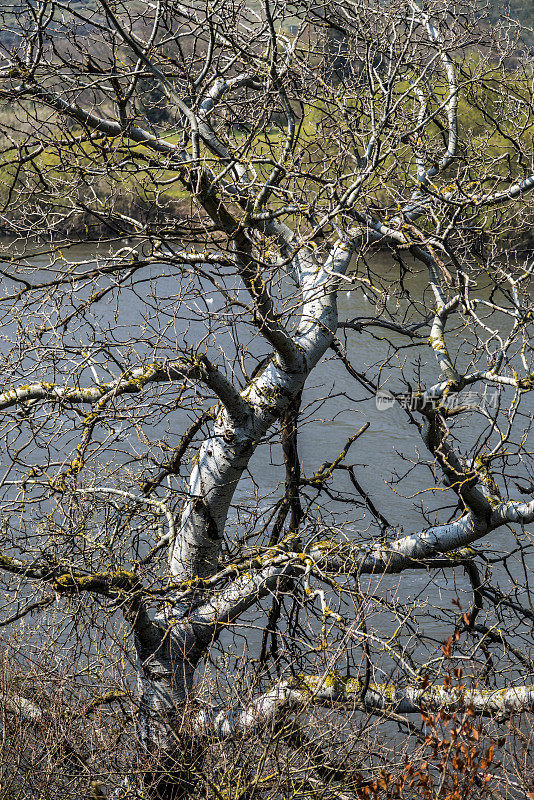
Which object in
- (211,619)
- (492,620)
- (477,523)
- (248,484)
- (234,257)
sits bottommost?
(211,619)

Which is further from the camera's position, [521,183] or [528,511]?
[521,183]

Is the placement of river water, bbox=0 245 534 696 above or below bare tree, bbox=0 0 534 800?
above

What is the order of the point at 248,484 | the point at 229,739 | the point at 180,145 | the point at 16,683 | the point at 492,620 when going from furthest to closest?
the point at 248,484 → the point at 492,620 → the point at 16,683 → the point at 229,739 → the point at 180,145

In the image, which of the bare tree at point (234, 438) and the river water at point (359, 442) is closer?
the bare tree at point (234, 438)

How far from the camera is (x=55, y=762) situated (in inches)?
252

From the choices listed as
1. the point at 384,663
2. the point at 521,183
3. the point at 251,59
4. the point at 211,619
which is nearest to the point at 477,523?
the point at 211,619

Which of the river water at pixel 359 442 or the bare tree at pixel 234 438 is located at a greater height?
the river water at pixel 359 442

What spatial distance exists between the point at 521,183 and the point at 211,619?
429 cm

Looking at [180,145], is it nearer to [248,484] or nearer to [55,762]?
[55,762]

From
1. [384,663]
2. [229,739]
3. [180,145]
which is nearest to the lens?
[180,145]

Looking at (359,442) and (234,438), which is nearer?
(234,438)

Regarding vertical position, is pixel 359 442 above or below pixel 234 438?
above

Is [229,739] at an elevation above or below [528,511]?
below

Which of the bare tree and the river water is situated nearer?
the bare tree
